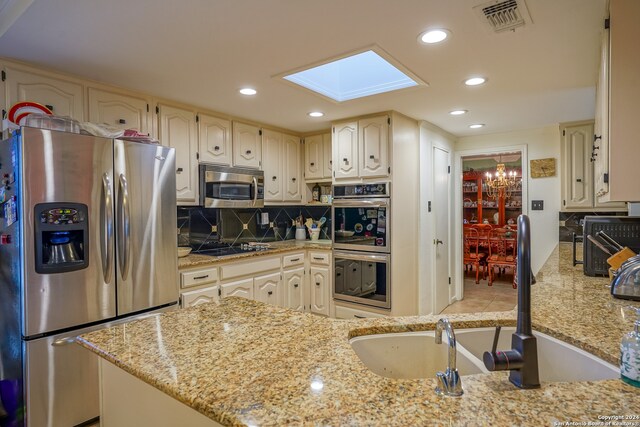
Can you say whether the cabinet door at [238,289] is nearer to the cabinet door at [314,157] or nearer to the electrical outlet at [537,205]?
the cabinet door at [314,157]

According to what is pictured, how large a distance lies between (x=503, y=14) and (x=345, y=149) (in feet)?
6.86

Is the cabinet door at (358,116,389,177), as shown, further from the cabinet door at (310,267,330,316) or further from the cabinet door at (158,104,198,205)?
the cabinet door at (158,104,198,205)

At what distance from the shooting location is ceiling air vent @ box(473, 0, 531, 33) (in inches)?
62.3

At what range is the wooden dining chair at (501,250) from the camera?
19.0 ft

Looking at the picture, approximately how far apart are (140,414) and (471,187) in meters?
8.31

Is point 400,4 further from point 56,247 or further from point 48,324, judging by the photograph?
point 48,324

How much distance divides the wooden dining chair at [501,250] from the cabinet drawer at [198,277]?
4.64 meters

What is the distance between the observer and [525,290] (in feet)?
2.88

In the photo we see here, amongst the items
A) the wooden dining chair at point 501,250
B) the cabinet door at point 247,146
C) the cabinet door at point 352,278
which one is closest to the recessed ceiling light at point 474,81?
the cabinet door at point 352,278

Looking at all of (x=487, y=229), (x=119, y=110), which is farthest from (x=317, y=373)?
(x=487, y=229)

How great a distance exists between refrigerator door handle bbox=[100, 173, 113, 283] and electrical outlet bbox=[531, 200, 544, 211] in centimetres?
434

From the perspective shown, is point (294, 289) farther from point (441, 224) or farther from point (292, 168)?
point (441, 224)

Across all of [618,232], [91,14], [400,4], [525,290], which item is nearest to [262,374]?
[525,290]

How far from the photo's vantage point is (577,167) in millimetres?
3773
